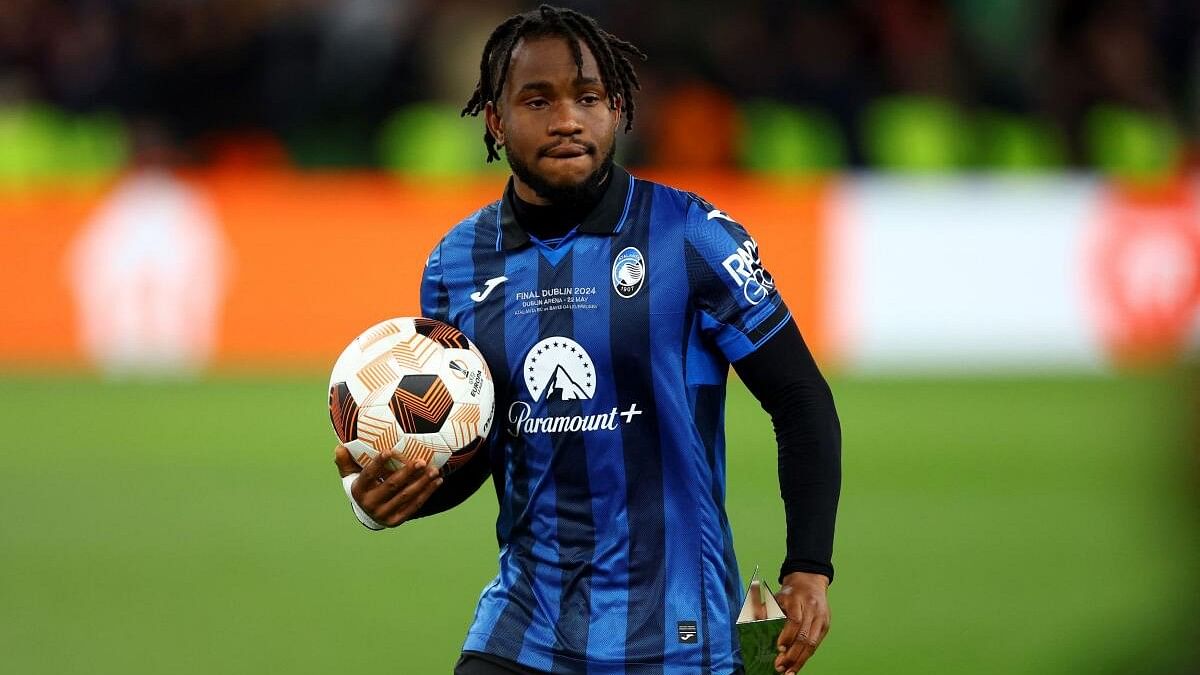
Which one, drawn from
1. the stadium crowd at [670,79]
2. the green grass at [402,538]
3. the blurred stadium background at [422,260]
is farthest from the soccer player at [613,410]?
the stadium crowd at [670,79]

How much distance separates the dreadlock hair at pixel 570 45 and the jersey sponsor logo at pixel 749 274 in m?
0.41

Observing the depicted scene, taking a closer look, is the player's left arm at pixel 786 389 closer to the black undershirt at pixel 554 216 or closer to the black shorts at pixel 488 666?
the black undershirt at pixel 554 216

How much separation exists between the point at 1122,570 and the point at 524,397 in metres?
4.99

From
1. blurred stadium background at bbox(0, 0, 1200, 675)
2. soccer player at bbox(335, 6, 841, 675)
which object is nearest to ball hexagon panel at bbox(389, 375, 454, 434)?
soccer player at bbox(335, 6, 841, 675)

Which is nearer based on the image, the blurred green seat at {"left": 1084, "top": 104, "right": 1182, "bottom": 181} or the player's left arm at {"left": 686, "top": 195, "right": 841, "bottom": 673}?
the player's left arm at {"left": 686, "top": 195, "right": 841, "bottom": 673}

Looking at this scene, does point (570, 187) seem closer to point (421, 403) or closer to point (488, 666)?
point (421, 403)

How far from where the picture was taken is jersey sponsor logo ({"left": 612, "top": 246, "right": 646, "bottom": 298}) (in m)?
3.46

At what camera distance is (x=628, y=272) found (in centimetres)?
348

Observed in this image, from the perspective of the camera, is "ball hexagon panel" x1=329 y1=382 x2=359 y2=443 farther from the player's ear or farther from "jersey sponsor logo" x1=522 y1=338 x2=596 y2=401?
the player's ear

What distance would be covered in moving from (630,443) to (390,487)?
1.52ft

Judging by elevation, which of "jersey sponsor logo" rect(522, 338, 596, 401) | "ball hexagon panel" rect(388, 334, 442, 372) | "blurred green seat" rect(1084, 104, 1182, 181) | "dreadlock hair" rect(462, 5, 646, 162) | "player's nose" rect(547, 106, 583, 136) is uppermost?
"blurred green seat" rect(1084, 104, 1182, 181)

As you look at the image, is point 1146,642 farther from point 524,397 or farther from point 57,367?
point 57,367

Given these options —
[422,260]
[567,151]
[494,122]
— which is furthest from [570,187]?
[422,260]

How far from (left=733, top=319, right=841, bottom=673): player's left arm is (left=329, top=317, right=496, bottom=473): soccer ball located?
1.74 ft
